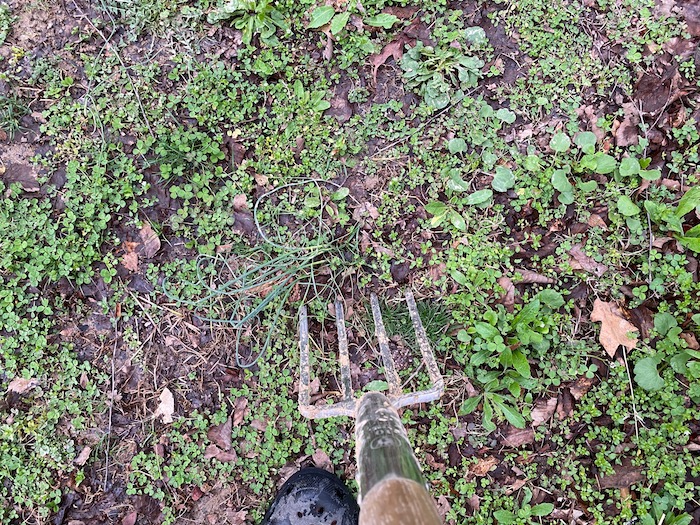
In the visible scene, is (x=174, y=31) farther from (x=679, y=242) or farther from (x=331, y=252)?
(x=679, y=242)

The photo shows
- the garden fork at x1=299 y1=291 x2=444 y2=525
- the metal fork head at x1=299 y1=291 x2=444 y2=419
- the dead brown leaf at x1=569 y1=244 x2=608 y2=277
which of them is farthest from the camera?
the dead brown leaf at x1=569 y1=244 x2=608 y2=277

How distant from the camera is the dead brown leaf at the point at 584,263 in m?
2.95

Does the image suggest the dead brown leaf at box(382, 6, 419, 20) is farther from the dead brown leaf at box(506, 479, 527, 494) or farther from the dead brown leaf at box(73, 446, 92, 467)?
the dead brown leaf at box(73, 446, 92, 467)

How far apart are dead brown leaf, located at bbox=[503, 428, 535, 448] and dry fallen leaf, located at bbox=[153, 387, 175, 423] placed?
2.06 meters

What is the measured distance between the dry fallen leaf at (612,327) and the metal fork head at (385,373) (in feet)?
3.69

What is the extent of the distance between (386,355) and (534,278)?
115cm

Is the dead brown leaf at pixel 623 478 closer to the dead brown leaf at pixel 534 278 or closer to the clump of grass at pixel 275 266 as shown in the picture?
the dead brown leaf at pixel 534 278

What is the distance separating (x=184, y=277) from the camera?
3072mm

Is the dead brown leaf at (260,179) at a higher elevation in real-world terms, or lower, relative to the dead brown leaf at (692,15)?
lower

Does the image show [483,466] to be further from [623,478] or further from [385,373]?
[385,373]

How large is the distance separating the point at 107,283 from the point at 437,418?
2.23 meters

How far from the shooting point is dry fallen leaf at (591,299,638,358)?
9.37 ft

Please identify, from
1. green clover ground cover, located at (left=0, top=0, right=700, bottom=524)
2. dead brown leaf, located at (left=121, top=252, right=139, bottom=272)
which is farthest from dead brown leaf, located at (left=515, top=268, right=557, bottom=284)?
dead brown leaf, located at (left=121, top=252, right=139, bottom=272)

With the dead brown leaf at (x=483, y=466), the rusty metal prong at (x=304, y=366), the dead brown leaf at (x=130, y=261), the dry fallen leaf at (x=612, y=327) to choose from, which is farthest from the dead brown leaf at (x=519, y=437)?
the dead brown leaf at (x=130, y=261)
